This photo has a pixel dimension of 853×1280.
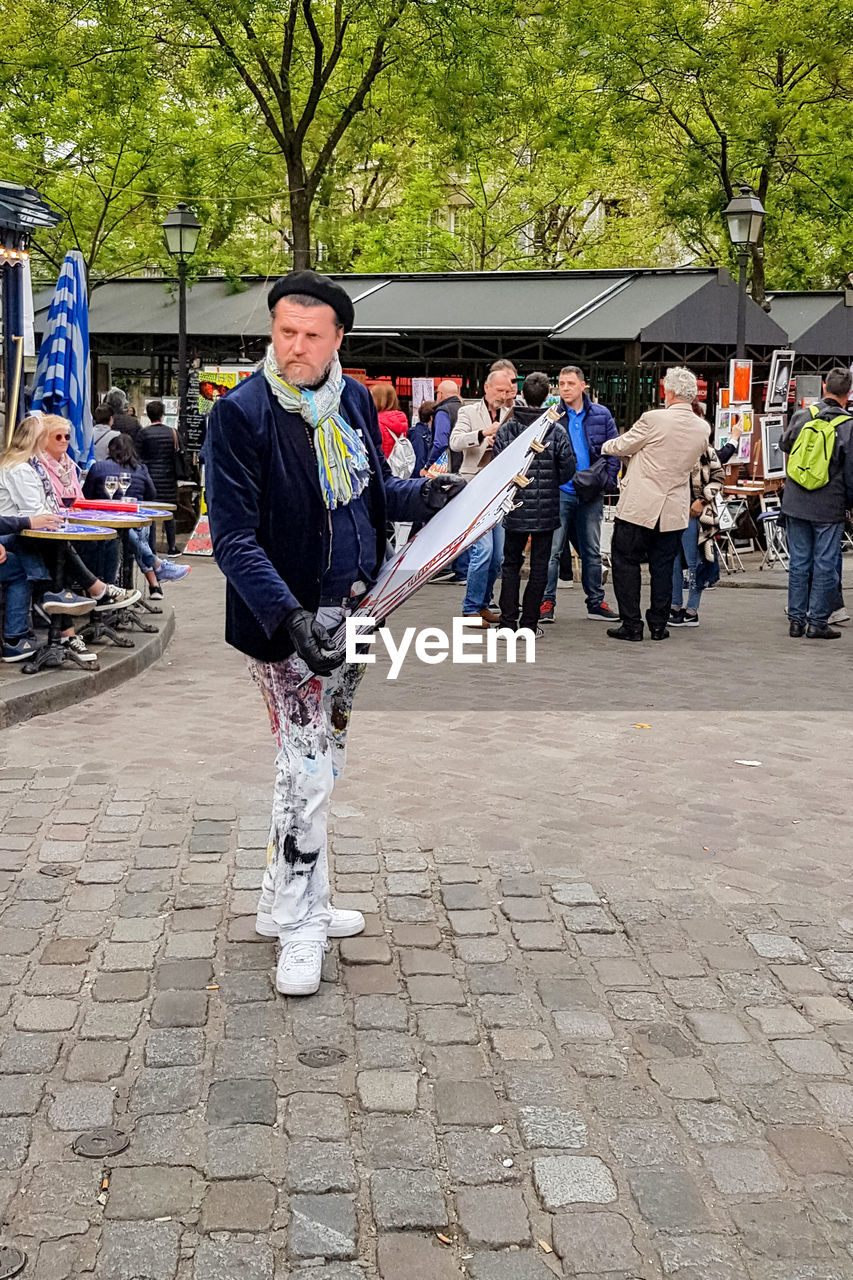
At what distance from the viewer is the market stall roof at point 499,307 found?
19.6 metres

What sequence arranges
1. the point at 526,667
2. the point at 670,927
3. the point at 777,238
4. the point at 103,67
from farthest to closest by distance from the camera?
the point at 777,238
the point at 103,67
the point at 526,667
the point at 670,927

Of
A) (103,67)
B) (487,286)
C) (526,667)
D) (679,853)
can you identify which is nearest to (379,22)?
(103,67)

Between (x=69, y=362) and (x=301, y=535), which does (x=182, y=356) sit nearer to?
(x=69, y=362)

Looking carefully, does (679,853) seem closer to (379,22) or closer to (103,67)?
(379,22)

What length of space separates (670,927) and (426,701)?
150 inches

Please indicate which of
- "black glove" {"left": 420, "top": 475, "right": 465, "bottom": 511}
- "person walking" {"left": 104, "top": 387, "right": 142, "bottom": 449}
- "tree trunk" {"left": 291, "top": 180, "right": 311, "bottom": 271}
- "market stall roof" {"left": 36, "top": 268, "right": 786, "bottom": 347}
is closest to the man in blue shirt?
"person walking" {"left": 104, "top": 387, "right": 142, "bottom": 449}

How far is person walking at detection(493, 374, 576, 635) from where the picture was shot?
10.1 meters

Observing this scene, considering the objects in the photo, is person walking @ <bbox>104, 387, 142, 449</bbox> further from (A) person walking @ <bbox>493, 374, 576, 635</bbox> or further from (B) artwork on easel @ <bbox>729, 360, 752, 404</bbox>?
(B) artwork on easel @ <bbox>729, 360, 752, 404</bbox>

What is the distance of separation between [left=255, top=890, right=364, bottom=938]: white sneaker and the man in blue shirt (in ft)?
22.3

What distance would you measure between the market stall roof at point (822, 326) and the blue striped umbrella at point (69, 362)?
15.6m

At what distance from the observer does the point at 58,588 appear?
28.9 feet

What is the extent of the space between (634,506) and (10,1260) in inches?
326

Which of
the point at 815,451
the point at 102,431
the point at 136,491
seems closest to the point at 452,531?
the point at 815,451

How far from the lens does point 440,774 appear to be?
665cm
